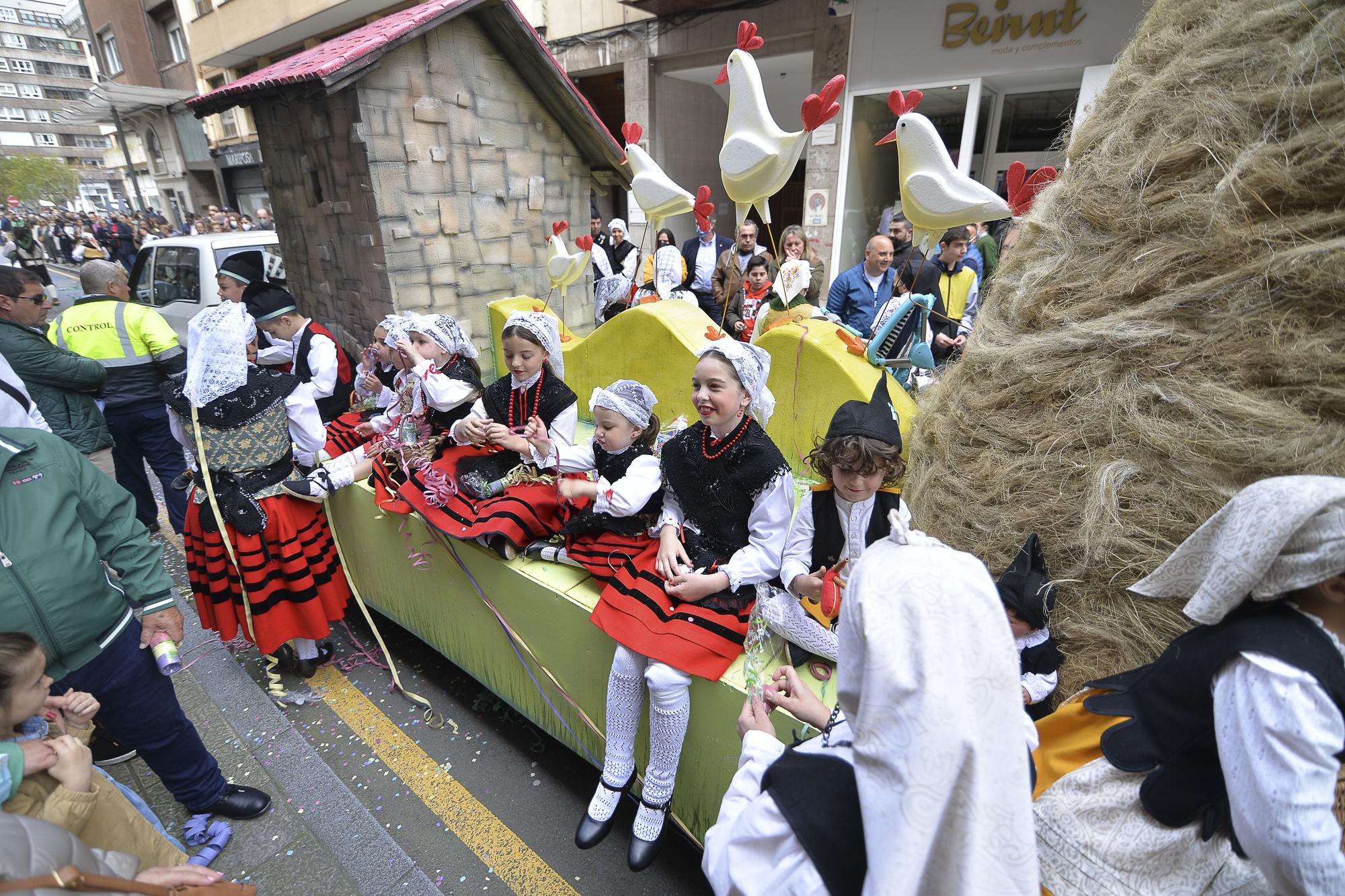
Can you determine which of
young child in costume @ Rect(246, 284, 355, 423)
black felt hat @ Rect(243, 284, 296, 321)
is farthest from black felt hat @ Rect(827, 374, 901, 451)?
black felt hat @ Rect(243, 284, 296, 321)

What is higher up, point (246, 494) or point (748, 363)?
point (748, 363)

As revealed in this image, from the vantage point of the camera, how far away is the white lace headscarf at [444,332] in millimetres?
3258

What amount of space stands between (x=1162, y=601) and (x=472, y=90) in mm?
5517

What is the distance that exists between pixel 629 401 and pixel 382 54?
3519mm

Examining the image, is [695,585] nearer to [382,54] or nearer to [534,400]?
[534,400]

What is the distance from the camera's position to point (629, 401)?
246 cm

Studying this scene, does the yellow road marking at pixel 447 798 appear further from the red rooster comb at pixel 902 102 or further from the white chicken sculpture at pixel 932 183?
the red rooster comb at pixel 902 102

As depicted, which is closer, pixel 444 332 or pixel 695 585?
pixel 695 585

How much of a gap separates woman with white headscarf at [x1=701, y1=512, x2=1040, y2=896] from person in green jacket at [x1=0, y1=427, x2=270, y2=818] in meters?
2.26

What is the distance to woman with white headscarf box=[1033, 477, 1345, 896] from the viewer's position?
36.0 inches

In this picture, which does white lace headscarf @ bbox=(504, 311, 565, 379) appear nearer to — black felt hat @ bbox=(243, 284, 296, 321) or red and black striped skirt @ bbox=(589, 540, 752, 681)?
red and black striped skirt @ bbox=(589, 540, 752, 681)

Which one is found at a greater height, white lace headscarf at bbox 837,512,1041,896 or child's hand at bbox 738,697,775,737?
white lace headscarf at bbox 837,512,1041,896

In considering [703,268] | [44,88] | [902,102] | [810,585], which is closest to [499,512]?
[810,585]

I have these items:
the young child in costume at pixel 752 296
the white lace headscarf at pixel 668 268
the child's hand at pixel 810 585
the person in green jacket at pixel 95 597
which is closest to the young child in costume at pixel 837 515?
the child's hand at pixel 810 585
